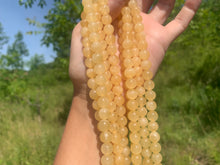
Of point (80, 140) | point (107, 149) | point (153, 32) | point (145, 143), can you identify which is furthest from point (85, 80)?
point (153, 32)

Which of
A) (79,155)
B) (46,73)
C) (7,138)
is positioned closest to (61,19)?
(7,138)

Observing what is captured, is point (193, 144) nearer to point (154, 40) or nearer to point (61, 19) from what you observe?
point (154, 40)

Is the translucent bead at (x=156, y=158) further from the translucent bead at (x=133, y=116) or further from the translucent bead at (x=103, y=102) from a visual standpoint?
the translucent bead at (x=103, y=102)

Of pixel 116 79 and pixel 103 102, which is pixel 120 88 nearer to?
pixel 116 79

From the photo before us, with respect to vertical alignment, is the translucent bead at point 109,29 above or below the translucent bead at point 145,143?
above

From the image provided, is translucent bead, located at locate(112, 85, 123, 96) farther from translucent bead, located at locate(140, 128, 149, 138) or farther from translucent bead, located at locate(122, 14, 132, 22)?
translucent bead, located at locate(122, 14, 132, 22)

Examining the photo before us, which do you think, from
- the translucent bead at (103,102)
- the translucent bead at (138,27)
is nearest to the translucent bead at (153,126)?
the translucent bead at (103,102)
